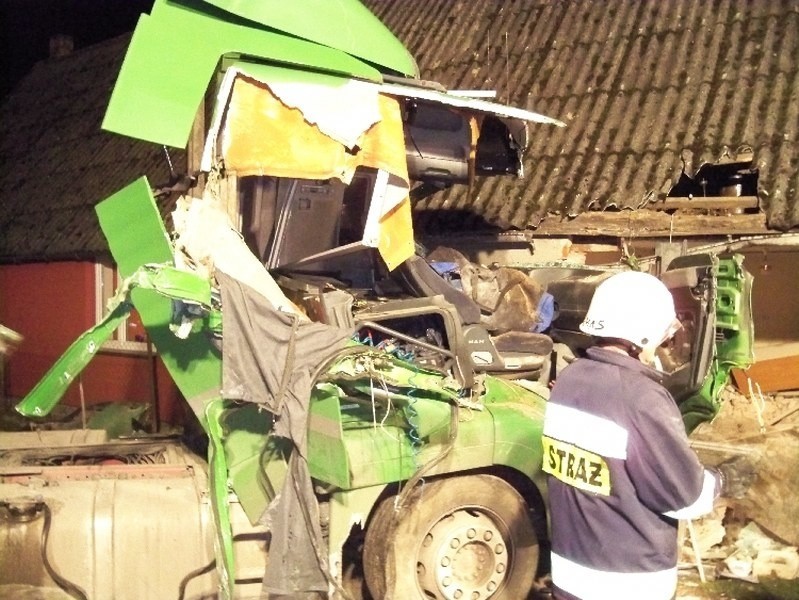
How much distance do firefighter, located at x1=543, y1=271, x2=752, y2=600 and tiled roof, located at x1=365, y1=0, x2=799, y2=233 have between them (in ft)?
15.1

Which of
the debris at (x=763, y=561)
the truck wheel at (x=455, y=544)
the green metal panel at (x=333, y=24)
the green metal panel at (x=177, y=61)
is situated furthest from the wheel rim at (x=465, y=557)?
the green metal panel at (x=333, y=24)

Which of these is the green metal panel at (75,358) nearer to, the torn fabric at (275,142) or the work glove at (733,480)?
the torn fabric at (275,142)

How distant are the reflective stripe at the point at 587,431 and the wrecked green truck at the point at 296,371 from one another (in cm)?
119

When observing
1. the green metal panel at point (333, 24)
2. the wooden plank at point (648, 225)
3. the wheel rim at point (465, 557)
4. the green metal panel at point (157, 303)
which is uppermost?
the green metal panel at point (333, 24)

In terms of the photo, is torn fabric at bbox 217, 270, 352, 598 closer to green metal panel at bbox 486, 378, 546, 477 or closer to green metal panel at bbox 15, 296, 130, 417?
green metal panel at bbox 15, 296, 130, 417

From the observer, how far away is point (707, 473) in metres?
3.27

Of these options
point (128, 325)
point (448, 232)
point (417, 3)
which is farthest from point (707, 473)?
point (417, 3)

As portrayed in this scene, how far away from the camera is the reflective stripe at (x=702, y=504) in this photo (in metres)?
3.17

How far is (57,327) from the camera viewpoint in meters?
12.6

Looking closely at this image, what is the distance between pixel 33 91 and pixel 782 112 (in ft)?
46.0

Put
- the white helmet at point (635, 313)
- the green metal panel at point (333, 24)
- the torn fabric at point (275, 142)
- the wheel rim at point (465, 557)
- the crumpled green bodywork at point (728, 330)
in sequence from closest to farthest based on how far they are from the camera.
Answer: the white helmet at point (635, 313), the torn fabric at point (275, 142), the wheel rim at point (465, 557), the green metal panel at point (333, 24), the crumpled green bodywork at point (728, 330)

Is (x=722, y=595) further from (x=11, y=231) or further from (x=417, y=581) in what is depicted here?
(x=11, y=231)

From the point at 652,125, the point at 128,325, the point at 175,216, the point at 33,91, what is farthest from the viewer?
the point at 33,91

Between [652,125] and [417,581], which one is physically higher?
[652,125]
